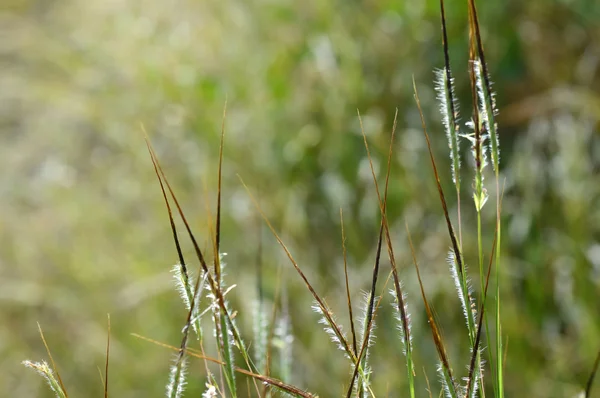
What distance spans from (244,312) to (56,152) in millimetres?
1171

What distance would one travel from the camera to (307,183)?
1.73 metres

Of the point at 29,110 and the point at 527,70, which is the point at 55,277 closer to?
the point at 29,110

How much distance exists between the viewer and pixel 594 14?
5.27 ft

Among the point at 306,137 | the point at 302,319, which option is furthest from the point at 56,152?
the point at 302,319

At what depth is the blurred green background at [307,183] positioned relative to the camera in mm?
1395

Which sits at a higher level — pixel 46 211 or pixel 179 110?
pixel 179 110

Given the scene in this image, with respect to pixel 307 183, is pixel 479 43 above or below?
below

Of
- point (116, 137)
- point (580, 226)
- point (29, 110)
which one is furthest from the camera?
point (29, 110)

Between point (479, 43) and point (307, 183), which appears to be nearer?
point (479, 43)

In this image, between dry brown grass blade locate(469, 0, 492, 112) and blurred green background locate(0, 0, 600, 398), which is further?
blurred green background locate(0, 0, 600, 398)

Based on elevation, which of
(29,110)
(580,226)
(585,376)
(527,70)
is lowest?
(585,376)

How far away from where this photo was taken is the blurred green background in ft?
4.58

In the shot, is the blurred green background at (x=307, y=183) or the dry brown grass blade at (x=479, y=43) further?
the blurred green background at (x=307, y=183)

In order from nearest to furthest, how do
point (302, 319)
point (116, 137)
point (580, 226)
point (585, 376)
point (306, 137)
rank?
point (585, 376) → point (580, 226) → point (302, 319) → point (306, 137) → point (116, 137)
